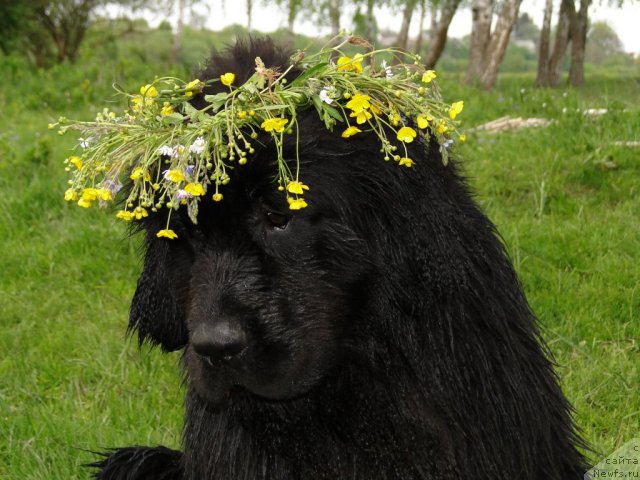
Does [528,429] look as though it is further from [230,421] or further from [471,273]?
[230,421]

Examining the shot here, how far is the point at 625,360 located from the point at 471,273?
212 centimetres

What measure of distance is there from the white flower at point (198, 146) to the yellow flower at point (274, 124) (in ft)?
0.58

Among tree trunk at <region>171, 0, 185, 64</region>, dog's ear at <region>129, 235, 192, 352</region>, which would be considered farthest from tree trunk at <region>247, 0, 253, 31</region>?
dog's ear at <region>129, 235, 192, 352</region>

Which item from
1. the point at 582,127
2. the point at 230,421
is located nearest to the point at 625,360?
the point at 230,421

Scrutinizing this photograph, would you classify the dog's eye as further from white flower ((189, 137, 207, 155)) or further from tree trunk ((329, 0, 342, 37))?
tree trunk ((329, 0, 342, 37))

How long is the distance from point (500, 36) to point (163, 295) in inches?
551

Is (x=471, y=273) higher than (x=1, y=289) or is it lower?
higher

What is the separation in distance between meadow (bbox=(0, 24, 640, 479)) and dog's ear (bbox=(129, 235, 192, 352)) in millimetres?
671

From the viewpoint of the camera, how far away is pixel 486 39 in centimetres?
1808

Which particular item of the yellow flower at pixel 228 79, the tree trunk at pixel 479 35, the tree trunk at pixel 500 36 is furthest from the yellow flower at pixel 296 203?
the tree trunk at pixel 479 35

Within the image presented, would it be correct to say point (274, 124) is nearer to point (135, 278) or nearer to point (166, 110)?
point (166, 110)

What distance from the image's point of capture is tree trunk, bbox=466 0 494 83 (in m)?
16.8

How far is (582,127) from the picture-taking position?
6.94 m

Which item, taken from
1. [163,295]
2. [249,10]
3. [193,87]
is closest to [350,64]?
[193,87]
